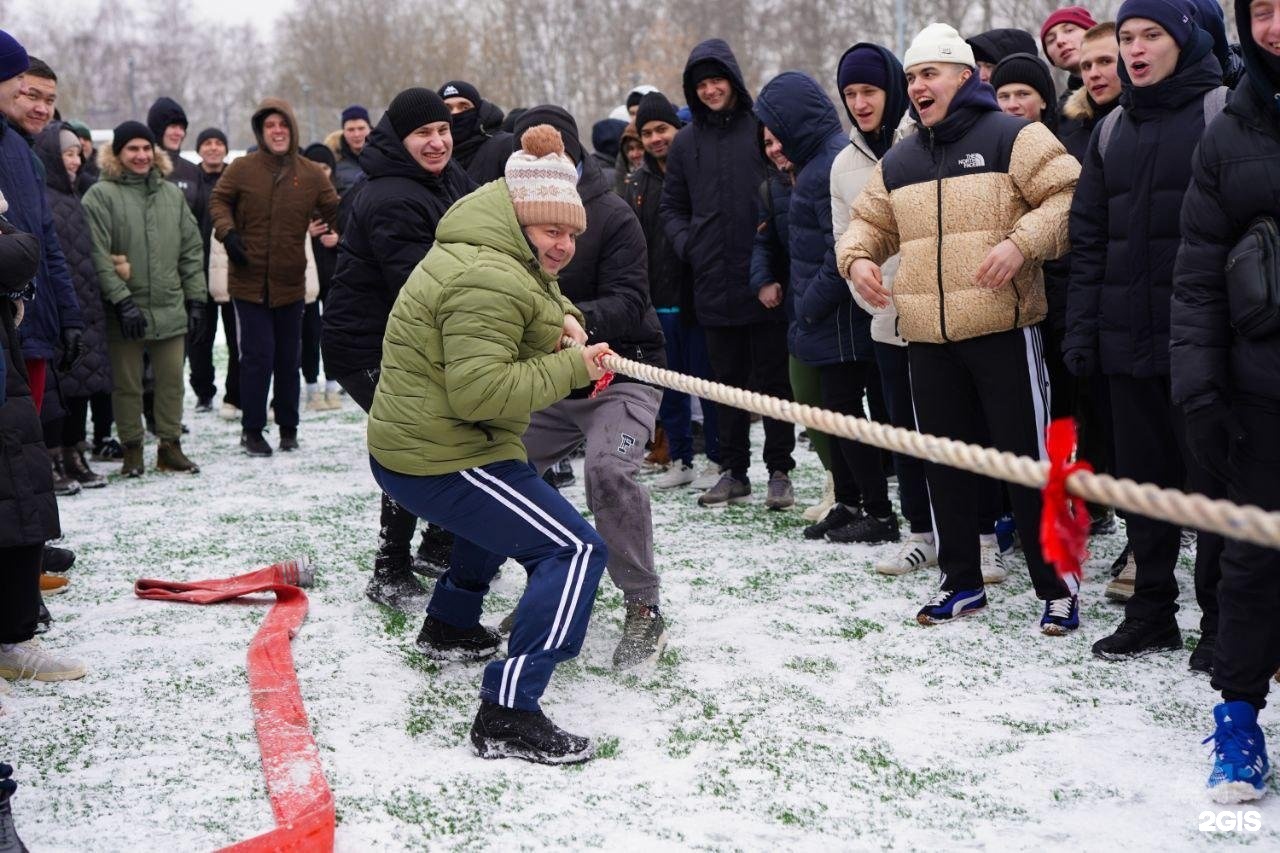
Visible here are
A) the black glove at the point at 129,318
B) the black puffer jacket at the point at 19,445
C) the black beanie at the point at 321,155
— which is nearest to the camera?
the black puffer jacket at the point at 19,445

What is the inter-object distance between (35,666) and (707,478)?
12.7 ft

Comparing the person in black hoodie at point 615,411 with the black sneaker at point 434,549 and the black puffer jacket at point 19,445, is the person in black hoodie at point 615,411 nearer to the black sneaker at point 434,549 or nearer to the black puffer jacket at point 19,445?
the black sneaker at point 434,549

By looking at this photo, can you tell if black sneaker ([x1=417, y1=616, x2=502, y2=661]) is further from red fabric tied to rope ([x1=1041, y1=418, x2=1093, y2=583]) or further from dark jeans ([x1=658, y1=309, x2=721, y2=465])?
dark jeans ([x1=658, y1=309, x2=721, y2=465])

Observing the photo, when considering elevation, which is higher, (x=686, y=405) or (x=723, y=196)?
(x=723, y=196)

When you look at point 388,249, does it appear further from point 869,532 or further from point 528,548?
point 869,532

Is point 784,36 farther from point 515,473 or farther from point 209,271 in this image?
point 515,473

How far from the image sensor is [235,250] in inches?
326

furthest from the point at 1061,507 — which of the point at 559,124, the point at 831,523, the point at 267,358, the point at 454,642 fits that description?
the point at 267,358

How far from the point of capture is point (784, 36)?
158ft

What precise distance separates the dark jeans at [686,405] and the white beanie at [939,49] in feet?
9.49

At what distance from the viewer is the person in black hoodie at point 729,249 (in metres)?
6.65

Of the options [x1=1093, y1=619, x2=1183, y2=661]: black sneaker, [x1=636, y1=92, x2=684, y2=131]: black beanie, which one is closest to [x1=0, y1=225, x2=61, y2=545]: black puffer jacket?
[x1=1093, y1=619, x2=1183, y2=661]: black sneaker

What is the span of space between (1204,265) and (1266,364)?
0.30m

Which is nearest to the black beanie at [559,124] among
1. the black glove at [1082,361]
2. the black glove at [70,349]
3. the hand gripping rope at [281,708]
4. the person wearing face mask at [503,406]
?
the person wearing face mask at [503,406]
